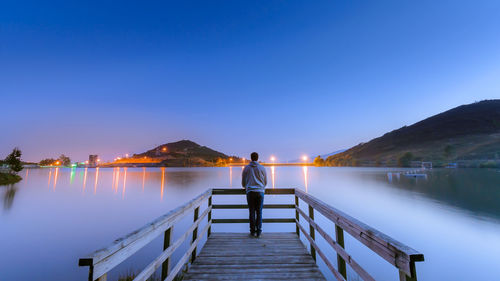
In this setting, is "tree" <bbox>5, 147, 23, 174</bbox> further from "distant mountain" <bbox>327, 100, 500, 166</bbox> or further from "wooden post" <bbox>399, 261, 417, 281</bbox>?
"distant mountain" <bbox>327, 100, 500, 166</bbox>

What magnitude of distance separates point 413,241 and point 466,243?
2.24m

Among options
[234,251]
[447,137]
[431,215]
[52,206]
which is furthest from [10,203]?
[447,137]

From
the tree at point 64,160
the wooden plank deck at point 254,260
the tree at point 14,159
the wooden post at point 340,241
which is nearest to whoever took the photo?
the wooden post at point 340,241

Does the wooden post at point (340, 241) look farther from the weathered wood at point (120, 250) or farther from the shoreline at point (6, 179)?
the shoreline at point (6, 179)

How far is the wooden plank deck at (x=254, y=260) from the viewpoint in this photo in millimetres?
3607

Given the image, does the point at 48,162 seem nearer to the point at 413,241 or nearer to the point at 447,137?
the point at 413,241

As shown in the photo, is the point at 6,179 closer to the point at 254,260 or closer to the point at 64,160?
the point at 254,260

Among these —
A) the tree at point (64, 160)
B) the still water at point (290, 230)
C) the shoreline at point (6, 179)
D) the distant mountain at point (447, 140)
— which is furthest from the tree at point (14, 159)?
the tree at point (64, 160)

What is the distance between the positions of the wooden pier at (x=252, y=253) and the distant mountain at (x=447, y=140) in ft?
354

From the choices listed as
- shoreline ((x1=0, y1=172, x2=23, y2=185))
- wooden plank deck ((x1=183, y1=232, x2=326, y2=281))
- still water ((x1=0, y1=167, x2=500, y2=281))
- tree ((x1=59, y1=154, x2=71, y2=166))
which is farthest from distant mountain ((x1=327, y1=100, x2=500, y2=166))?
tree ((x1=59, y1=154, x2=71, y2=166))

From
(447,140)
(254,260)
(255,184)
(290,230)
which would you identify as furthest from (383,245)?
(447,140)

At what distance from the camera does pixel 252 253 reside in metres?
4.51

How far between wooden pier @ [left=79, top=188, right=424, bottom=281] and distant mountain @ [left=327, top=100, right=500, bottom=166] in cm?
10779

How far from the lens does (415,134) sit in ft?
535
